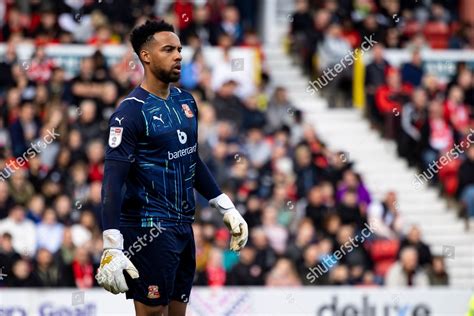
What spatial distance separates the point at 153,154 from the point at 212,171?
842 cm

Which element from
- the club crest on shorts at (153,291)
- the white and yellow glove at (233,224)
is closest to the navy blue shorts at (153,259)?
the club crest on shorts at (153,291)

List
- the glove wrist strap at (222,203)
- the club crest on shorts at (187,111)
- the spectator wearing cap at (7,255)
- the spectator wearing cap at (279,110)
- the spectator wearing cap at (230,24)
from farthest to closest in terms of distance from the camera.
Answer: the spectator wearing cap at (230,24) < the spectator wearing cap at (279,110) < the spectator wearing cap at (7,255) < the glove wrist strap at (222,203) < the club crest on shorts at (187,111)

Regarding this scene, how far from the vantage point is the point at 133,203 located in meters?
7.81

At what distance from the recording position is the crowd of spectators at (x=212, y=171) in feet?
47.9

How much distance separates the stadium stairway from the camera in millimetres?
18016

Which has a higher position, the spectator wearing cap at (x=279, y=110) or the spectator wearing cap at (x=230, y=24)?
the spectator wearing cap at (x=230, y=24)

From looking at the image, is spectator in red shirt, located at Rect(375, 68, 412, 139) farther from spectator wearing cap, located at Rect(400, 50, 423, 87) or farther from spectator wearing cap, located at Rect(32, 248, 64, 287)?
spectator wearing cap, located at Rect(32, 248, 64, 287)

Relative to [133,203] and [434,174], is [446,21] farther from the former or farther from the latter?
[133,203]

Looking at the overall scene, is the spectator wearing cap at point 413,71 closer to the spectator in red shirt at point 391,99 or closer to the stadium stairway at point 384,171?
the spectator in red shirt at point 391,99

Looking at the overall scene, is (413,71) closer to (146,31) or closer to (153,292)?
(146,31)

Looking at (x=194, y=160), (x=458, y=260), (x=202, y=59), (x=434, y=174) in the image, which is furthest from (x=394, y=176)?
(x=194, y=160)

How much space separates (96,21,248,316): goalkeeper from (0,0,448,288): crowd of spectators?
20.1ft

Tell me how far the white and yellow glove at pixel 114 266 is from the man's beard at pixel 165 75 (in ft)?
3.11

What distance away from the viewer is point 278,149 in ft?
56.1
